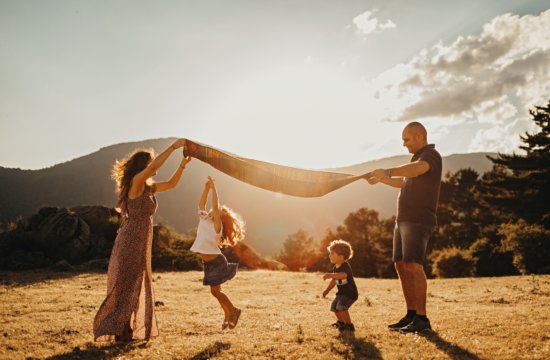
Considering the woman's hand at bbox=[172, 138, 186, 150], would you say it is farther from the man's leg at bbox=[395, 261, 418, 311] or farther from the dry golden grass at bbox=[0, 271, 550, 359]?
the man's leg at bbox=[395, 261, 418, 311]

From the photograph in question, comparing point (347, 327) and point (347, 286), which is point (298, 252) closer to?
point (347, 286)

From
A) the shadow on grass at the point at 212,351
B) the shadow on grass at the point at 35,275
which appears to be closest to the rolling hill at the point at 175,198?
the shadow on grass at the point at 35,275

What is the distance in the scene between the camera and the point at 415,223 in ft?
19.1

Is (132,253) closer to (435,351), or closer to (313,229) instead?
(435,351)

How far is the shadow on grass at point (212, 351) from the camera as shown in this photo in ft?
15.4

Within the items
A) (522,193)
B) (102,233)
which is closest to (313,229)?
(522,193)

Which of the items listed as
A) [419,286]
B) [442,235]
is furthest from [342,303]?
[442,235]

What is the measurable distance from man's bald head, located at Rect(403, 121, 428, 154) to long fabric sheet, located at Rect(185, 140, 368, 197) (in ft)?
3.17

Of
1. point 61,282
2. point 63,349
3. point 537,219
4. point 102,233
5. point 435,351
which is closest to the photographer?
point 435,351

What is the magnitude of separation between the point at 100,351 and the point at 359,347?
3372 mm

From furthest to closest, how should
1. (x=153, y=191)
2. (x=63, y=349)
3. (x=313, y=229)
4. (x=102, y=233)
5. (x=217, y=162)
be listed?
1. (x=313, y=229)
2. (x=102, y=233)
3. (x=217, y=162)
4. (x=153, y=191)
5. (x=63, y=349)

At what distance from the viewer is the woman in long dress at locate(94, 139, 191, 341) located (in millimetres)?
5352

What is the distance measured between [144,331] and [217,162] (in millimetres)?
2805

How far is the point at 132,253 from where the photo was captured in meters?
5.54
